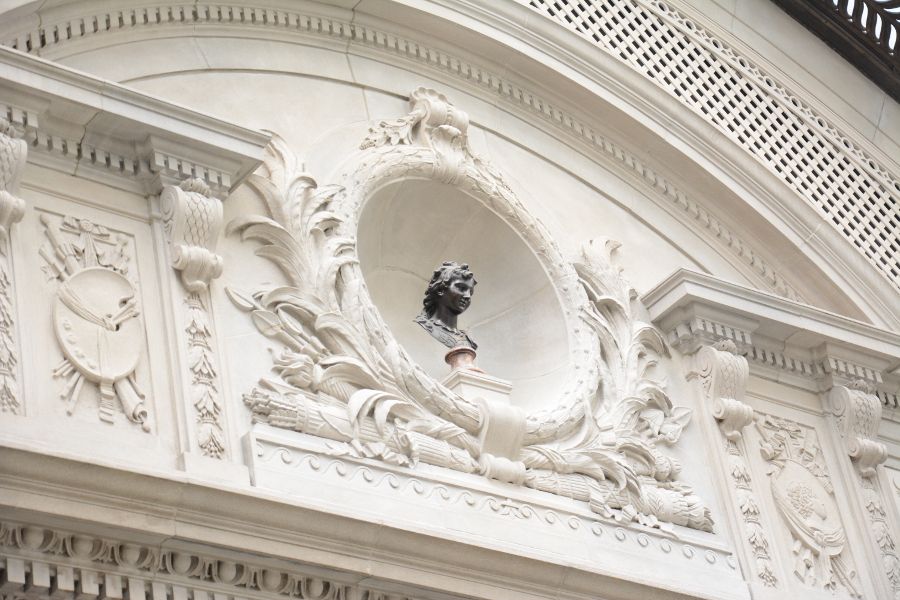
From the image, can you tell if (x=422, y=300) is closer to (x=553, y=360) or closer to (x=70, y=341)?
(x=553, y=360)

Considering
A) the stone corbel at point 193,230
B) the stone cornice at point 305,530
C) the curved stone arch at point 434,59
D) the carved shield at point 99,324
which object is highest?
the curved stone arch at point 434,59

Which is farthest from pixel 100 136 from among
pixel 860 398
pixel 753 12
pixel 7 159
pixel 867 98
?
pixel 867 98

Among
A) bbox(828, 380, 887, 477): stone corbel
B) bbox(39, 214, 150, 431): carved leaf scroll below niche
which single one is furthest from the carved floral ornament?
bbox(828, 380, 887, 477): stone corbel

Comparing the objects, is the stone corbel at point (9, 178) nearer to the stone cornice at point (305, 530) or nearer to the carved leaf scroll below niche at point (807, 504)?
the stone cornice at point (305, 530)

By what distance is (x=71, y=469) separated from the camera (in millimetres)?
7199

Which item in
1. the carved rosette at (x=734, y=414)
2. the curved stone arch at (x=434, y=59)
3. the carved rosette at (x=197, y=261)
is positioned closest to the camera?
the carved rosette at (x=197, y=261)

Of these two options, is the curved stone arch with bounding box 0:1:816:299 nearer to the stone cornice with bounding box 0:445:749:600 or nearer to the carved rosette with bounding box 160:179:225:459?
the carved rosette with bounding box 160:179:225:459

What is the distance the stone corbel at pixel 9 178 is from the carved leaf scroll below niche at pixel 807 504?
16.1 feet

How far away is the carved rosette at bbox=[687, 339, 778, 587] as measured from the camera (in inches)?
395

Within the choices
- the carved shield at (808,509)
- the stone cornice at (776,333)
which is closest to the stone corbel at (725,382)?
the stone cornice at (776,333)

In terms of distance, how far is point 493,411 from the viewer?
9.16m

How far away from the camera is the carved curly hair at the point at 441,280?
9.85 m

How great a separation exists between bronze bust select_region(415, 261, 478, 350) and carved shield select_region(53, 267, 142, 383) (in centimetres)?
208

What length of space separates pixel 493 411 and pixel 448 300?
938 mm
